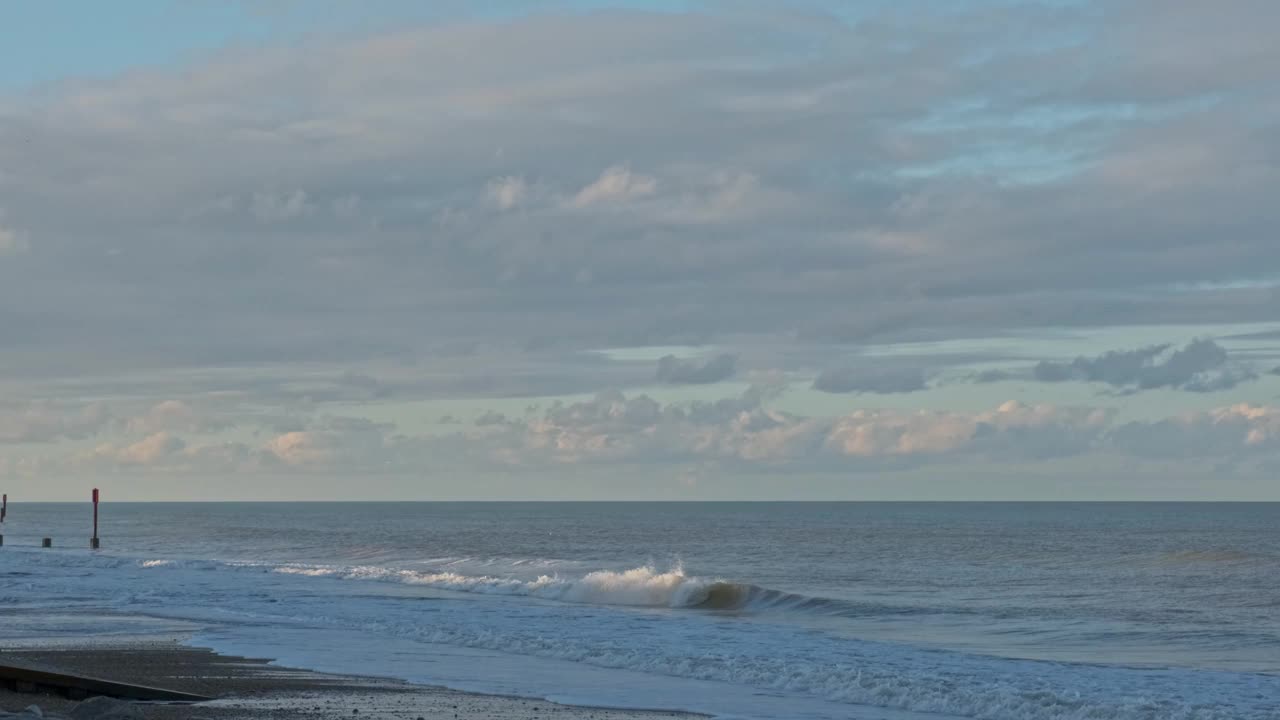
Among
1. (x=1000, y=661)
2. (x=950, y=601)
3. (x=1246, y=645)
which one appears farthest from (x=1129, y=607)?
(x=1000, y=661)

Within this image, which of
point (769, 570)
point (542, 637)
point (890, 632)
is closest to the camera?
point (542, 637)

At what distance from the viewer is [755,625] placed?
1382 inches

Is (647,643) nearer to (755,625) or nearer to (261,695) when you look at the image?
(755,625)

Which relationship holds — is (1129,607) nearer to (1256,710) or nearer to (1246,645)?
(1246,645)

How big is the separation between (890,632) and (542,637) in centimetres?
960

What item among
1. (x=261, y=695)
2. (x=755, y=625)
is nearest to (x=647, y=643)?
(x=755, y=625)

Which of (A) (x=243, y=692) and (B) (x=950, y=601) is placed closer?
(A) (x=243, y=692)

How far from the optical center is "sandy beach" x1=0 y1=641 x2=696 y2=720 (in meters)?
17.9

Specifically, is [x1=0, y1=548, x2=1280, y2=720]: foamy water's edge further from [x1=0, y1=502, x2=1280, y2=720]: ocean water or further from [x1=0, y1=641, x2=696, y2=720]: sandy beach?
[x1=0, y1=641, x2=696, y2=720]: sandy beach

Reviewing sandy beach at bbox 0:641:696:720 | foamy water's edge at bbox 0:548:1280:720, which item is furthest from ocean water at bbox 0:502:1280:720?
sandy beach at bbox 0:641:696:720

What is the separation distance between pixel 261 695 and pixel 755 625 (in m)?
17.3

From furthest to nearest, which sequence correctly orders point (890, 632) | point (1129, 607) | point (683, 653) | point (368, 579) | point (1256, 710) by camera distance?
1. point (368, 579)
2. point (1129, 607)
3. point (890, 632)
4. point (683, 653)
5. point (1256, 710)

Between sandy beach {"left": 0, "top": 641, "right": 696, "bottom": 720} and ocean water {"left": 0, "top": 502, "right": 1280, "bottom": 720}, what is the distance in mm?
1119

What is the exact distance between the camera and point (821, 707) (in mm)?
20766
